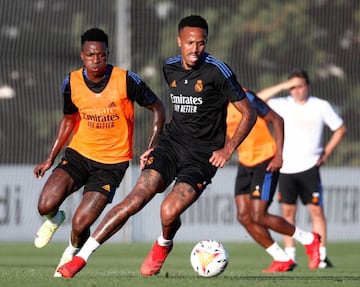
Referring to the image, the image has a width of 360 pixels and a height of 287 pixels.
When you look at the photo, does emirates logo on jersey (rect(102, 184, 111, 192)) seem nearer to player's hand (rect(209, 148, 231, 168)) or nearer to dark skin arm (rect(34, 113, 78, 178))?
dark skin arm (rect(34, 113, 78, 178))

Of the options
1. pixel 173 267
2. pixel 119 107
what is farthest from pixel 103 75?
pixel 173 267

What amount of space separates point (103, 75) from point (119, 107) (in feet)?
1.16

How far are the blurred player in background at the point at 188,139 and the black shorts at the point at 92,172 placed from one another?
2.28 ft

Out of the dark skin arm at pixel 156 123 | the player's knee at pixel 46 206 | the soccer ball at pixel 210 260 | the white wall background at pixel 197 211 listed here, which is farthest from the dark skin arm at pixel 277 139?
the white wall background at pixel 197 211

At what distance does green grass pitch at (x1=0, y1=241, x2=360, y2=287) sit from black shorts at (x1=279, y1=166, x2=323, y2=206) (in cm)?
90

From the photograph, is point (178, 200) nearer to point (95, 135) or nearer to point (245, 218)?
point (95, 135)

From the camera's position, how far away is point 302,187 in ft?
53.1

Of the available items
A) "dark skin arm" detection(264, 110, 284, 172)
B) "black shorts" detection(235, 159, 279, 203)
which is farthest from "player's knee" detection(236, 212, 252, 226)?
"dark skin arm" detection(264, 110, 284, 172)

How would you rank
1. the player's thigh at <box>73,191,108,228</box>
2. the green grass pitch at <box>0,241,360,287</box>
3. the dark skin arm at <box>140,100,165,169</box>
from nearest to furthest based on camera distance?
the green grass pitch at <box>0,241,360,287</box>
the player's thigh at <box>73,191,108,228</box>
the dark skin arm at <box>140,100,165,169</box>

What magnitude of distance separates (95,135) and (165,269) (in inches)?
136

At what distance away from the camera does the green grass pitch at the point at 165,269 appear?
9789 mm

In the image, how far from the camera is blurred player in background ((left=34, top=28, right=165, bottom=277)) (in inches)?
442

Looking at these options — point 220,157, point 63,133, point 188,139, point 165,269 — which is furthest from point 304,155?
point 220,157

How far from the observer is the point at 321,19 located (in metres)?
24.2
